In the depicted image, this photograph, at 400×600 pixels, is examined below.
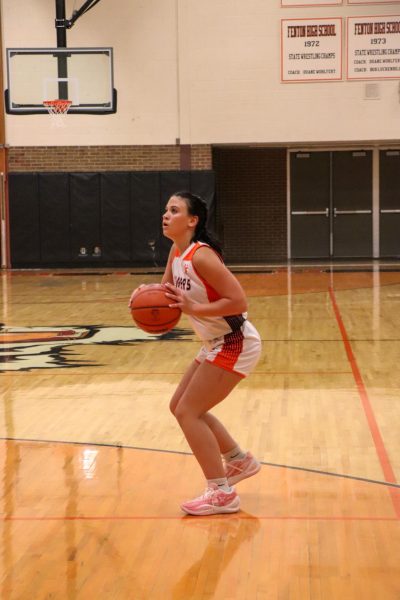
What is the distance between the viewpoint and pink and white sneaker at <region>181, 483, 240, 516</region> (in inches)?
182

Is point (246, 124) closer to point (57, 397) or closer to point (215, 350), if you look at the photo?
point (57, 397)

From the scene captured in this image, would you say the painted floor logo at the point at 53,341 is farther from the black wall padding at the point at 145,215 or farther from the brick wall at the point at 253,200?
the brick wall at the point at 253,200

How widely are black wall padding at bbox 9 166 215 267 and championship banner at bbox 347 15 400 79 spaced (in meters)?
4.22

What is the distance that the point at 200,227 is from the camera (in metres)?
4.75

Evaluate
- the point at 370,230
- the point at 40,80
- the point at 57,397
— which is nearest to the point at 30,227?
the point at 40,80

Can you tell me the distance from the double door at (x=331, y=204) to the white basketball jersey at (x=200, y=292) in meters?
19.1

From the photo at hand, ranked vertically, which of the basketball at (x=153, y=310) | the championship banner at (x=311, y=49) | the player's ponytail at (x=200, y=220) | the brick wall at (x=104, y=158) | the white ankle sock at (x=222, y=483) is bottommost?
the white ankle sock at (x=222, y=483)

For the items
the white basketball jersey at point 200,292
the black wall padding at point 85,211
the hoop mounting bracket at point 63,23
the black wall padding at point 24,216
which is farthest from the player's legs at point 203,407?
the black wall padding at point 24,216

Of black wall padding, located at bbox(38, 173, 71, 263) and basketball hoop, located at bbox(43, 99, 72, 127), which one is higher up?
basketball hoop, located at bbox(43, 99, 72, 127)

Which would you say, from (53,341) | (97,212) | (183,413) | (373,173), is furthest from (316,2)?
(183,413)

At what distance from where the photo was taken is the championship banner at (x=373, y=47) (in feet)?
68.8

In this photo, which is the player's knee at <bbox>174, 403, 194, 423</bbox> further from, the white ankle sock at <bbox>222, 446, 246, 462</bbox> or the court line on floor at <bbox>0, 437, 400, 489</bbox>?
the court line on floor at <bbox>0, 437, 400, 489</bbox>

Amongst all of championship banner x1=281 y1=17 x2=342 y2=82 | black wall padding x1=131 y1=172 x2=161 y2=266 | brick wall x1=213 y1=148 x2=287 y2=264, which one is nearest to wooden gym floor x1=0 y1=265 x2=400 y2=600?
black wall padding x1=131 y1=172 x2=161 y2=266

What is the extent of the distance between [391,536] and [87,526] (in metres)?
1.45
